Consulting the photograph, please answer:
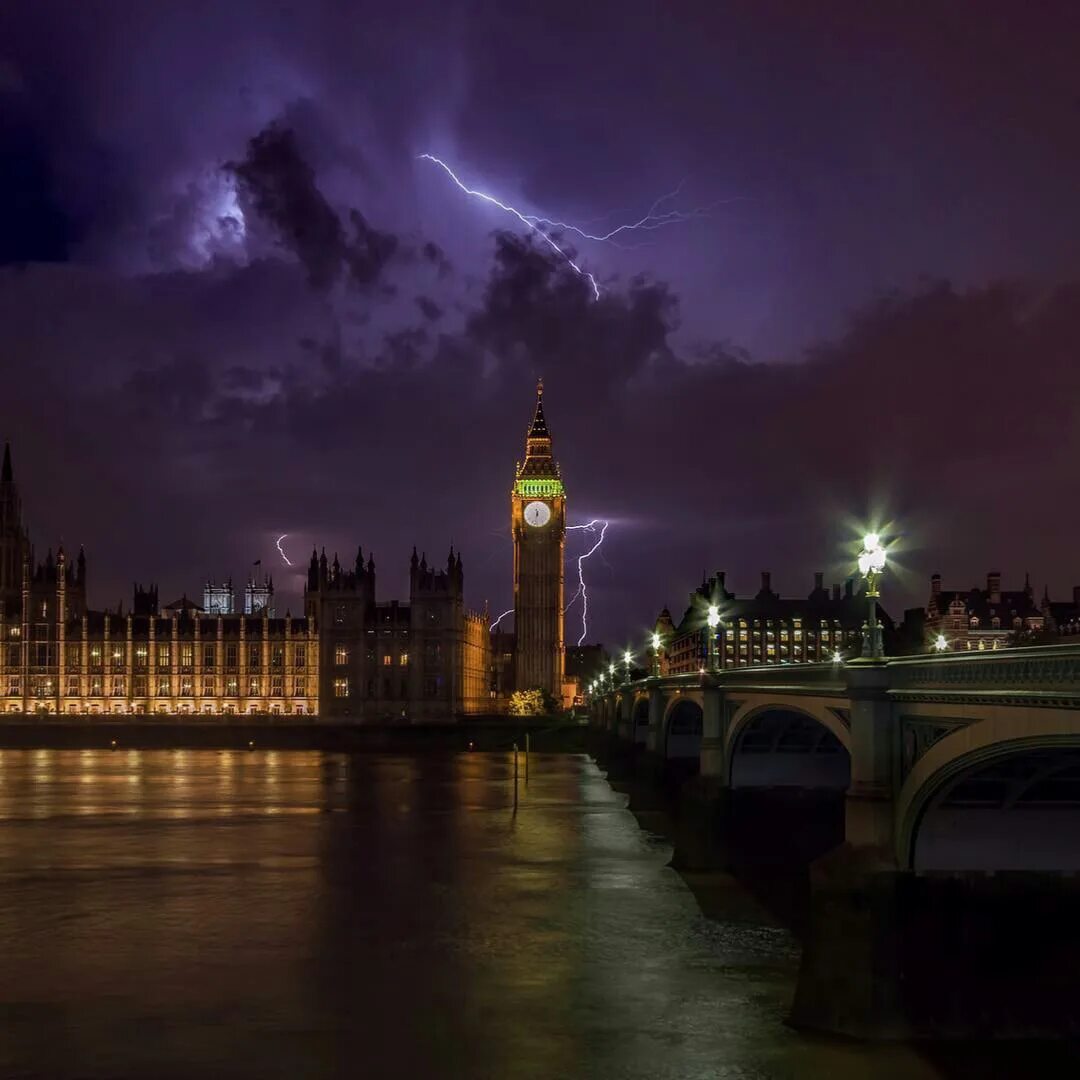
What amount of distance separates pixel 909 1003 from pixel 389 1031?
9513 millimetres

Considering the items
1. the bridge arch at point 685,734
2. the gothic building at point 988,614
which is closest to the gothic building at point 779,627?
the gothic building at point 988,614

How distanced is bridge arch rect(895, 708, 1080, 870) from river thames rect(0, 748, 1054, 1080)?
4.01m

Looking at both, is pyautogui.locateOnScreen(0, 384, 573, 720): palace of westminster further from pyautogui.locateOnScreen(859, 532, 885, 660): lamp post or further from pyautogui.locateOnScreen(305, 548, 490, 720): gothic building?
pyautogui.locateOnScreen(859, 532, 885, 660): lamp post

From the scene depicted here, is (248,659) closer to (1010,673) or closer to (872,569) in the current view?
(872,569)

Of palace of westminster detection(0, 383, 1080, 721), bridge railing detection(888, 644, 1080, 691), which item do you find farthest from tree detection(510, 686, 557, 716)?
bridge railing detection(888, 644, 1080, 691)

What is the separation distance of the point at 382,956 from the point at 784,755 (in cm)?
1986

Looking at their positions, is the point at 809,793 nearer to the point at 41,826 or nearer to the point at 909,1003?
the point at 909,1003

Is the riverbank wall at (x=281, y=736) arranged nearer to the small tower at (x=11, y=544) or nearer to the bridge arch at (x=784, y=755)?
the small tower at (x=11, y=544)

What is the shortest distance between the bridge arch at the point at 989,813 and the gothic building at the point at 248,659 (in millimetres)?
143741

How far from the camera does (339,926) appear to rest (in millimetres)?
39625

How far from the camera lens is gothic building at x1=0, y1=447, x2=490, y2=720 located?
17025 cm

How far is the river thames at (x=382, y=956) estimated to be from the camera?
2644 centimetres

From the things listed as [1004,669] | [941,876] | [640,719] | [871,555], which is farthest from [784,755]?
[640,719]

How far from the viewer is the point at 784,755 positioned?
168 feet
